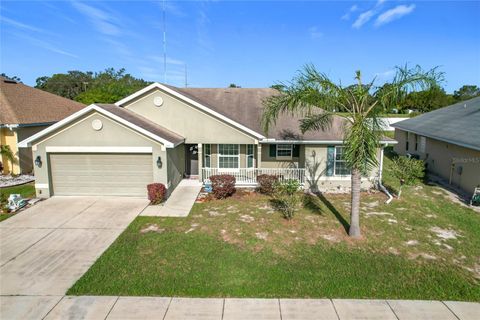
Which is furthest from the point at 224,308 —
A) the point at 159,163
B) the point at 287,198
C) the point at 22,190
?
the point at 22,190

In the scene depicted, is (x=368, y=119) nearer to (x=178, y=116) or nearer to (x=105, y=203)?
(x=178, y=116)

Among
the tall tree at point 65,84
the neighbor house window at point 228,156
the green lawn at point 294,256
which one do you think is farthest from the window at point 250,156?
the tall tree at point 65,84

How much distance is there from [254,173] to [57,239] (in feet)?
31.2

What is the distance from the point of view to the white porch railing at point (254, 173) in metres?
16.0

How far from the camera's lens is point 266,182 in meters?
15.0

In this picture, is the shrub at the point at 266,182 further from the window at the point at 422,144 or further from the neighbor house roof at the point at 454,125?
the window at the point at 422,144

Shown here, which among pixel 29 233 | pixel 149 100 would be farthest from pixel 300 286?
pixel 149 100

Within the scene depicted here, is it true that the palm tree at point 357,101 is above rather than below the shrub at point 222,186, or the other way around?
above

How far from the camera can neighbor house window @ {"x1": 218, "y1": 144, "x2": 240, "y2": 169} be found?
1683 cm

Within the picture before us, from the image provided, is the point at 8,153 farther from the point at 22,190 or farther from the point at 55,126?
the point at 55,126

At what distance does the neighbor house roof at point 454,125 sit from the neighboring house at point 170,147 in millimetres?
3726

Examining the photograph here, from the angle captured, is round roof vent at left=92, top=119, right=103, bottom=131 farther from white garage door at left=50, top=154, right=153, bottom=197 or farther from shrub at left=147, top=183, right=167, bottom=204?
shrub at left=147, top=183, right=167, bottom=204

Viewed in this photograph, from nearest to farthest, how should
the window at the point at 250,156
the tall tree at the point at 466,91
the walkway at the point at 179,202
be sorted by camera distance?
1. the walkway at the point at 179,202
2. the window at the point at 250,156
3. the tall tree at the point at 466,91

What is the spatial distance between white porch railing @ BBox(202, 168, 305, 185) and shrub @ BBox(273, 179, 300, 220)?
221 centimetres
